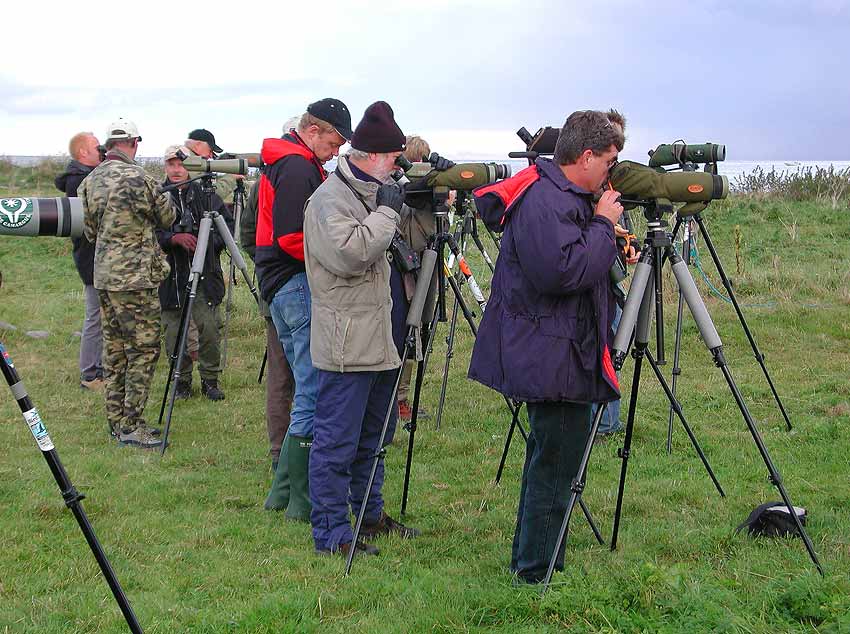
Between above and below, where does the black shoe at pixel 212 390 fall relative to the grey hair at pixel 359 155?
below

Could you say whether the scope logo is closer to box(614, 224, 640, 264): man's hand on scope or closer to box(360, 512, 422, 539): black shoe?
box(360, 512, 422, 539): black shoe

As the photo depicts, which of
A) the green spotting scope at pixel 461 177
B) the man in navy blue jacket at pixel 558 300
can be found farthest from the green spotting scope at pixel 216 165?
the man in navy blue jacket at pixel 558 300

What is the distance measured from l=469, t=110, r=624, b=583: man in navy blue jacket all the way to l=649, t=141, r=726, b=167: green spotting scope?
1725mm

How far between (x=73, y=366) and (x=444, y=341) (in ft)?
12.8

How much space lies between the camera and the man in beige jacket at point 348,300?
4203 mm

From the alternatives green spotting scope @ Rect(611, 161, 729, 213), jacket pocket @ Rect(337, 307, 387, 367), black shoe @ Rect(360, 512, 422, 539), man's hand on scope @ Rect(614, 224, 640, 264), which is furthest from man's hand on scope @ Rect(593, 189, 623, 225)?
black shoe @ Rect(360, 512, 422, 539)

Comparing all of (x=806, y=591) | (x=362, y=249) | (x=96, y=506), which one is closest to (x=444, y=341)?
(x=96, y=506)

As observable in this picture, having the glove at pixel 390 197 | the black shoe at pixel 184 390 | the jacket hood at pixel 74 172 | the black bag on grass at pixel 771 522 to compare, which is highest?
the glove at pixel 390 197

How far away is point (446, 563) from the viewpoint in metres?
4.42

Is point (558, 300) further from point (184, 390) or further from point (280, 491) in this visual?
point (184, 390)

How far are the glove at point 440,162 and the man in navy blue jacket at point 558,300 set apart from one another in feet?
2.66

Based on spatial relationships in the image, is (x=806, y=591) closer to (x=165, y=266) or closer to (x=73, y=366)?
(x=165, y=266)

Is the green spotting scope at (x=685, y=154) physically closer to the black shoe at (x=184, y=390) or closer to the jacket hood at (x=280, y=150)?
the jacket hood at (x=280, y=150)

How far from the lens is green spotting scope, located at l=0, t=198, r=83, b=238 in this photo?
10.6ft
